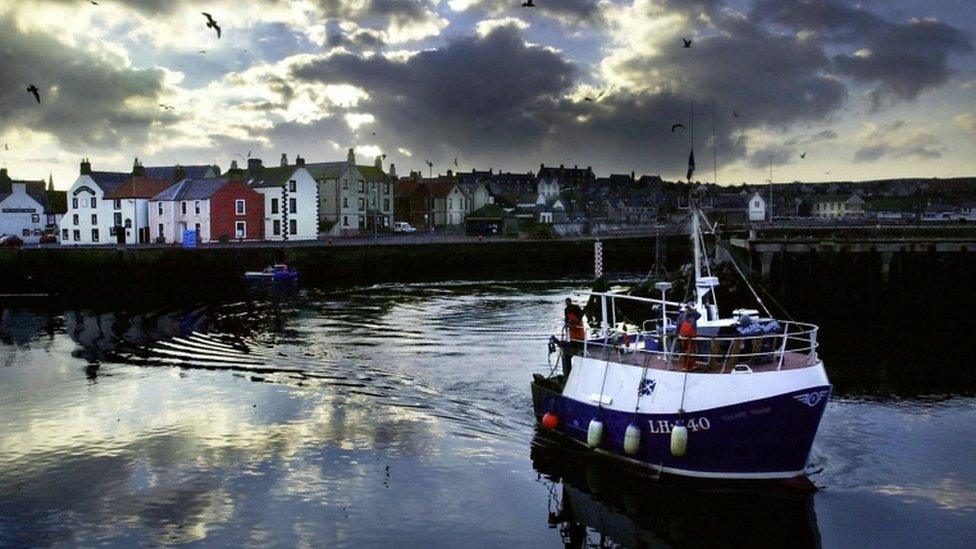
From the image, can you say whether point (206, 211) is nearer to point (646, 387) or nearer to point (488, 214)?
point (488, 214)

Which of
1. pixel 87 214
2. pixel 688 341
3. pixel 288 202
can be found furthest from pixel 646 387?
pixel 87 214

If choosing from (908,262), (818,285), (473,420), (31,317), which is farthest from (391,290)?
(473,420)

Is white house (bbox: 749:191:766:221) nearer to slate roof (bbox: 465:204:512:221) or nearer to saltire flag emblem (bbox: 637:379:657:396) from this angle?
slate roof (bbox: 465:204:512:221)

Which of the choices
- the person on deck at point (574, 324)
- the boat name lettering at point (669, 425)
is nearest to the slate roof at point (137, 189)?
the person on deck at point (574, 324)

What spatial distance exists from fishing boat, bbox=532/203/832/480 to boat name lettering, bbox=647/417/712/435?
2 centimetres

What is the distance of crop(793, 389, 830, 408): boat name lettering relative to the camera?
1540cm

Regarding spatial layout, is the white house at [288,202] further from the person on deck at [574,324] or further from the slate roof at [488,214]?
the person on deck at [574,324]

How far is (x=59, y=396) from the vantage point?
25.2m

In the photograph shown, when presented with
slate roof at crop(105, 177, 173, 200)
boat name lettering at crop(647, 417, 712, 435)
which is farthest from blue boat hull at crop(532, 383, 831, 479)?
slate roof at crop(105, 177, 173, 200)

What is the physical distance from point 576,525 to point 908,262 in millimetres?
34848

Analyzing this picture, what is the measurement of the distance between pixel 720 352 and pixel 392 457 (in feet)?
25.3

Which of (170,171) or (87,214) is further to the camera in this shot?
(170,171)

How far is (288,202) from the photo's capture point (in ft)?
273

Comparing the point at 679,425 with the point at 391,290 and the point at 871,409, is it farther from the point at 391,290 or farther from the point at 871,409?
the point at 391,290
